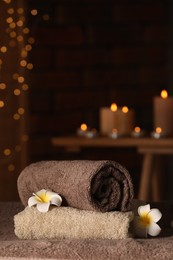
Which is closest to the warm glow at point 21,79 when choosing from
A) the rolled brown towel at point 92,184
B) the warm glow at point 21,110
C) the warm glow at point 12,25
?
the warm glow at point 21,110

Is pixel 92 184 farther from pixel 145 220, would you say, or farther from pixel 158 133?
pixel 158 133

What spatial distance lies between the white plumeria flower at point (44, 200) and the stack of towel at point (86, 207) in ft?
0.03

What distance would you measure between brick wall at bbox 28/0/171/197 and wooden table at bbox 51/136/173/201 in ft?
1.78

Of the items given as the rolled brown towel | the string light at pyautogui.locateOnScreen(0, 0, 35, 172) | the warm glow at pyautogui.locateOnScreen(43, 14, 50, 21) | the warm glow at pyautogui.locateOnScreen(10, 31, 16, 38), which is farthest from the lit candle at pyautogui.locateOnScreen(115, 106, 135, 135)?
the rolled brown towel

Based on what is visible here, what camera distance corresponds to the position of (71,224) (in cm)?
117

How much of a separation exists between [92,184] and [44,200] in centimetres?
8

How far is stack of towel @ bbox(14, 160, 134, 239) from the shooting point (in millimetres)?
1158

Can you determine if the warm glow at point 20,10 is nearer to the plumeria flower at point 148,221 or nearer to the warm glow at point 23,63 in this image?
the warm glow at point 23,63

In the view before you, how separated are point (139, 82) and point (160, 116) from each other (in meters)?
1.29

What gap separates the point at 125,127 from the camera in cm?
269

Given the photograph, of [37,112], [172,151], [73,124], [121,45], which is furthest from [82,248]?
[121,45]

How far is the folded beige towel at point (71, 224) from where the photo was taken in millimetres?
1153

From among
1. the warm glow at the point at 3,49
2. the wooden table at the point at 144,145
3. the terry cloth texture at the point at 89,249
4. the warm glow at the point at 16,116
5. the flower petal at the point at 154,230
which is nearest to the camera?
the terry cloth texture at the point at 89,249

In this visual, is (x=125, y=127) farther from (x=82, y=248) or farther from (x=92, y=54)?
(x=82, y=248)
